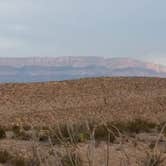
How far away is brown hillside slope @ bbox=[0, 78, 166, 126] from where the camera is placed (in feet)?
109

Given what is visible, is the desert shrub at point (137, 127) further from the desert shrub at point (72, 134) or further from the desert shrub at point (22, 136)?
the desert shrub at point (72, 134)

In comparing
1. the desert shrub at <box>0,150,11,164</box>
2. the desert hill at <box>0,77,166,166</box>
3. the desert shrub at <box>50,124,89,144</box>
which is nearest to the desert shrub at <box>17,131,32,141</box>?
the desert hill at <box>0,77,166,166</box>

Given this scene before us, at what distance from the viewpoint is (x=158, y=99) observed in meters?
41.6

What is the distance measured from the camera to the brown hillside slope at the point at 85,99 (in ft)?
109

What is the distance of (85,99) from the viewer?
44.3m

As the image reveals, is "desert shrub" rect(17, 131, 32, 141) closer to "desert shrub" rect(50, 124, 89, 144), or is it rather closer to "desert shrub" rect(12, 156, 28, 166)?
"desert shrub" rect(12, 156, 28, 166)

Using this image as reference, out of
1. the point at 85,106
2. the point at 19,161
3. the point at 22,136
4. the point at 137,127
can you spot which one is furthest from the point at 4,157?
the point at 85,106

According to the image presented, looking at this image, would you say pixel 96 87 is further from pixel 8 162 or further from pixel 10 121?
pixel 8 162

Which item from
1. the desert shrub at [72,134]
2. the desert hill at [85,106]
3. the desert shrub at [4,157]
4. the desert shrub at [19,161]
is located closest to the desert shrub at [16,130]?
the desert hill at [85,106]

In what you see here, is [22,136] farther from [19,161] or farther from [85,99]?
[85,99]

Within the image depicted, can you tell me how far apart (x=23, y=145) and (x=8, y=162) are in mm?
3969

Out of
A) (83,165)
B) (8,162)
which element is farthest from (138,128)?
(83,165)

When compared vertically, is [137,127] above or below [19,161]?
below

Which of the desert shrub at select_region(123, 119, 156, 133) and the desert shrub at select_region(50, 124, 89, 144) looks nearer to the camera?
the desert shrub at select_region(50, 124, 89, 144)
